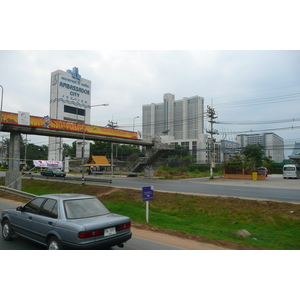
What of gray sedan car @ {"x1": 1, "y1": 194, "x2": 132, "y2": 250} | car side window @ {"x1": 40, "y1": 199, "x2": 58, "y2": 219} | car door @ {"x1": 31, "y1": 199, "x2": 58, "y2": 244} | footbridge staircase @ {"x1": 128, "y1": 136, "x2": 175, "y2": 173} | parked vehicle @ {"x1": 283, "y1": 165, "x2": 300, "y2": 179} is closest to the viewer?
gray sedan car @ {"x1": 1, "y1": 194, "x2": 132, "y2": 250}

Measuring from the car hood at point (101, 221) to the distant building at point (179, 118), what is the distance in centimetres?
12235

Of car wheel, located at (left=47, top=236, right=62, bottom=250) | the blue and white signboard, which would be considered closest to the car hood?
car wheel, located at (left=47, top=236, right=62, bottom=250)

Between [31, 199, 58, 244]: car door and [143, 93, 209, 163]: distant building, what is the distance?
12263cm

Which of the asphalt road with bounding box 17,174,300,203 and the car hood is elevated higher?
the car hood

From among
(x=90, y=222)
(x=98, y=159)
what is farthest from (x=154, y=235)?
(x=98, y=159)

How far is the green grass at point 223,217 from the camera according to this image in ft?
30.6

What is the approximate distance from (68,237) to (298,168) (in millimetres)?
46866

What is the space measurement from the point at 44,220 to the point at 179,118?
13214cm

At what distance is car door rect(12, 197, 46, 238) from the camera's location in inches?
274

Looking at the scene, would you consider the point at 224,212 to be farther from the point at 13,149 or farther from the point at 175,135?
the point at 175,135

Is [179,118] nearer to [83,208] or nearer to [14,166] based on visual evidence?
[14,166]

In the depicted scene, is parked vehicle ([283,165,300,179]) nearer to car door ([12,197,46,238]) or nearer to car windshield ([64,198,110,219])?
car windshield ([64,198,110,219])

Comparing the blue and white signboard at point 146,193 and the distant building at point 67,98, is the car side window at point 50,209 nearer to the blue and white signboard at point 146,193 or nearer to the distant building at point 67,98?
the blue and white signboard at point 146,193

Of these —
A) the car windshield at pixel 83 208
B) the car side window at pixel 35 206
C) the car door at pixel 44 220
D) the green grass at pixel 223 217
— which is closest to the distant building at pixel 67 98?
the green grass at pixel 223 217
